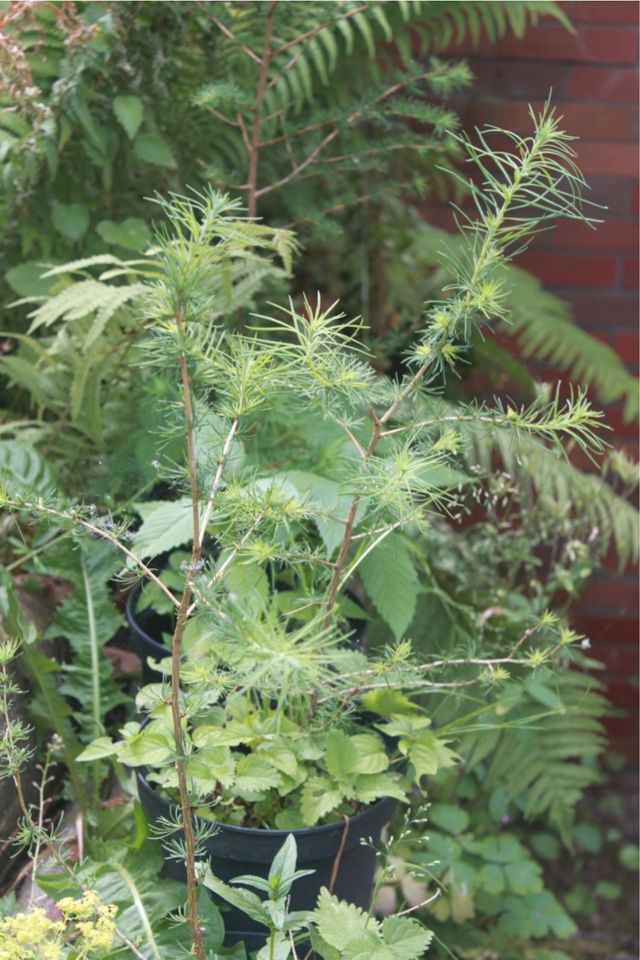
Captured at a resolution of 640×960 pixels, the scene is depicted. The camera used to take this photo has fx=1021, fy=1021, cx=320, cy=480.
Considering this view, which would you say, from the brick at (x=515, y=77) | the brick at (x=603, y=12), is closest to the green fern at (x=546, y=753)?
the brick at (x=515, y=77)

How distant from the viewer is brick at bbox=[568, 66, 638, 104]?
109 inches

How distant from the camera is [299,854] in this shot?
4.00 ft

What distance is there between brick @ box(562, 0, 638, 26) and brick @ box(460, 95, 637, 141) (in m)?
0.21

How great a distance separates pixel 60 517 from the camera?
102 cm

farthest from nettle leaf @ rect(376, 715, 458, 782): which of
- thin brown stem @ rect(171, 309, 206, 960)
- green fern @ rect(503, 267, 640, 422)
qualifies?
green fern @ rect(503, 267, 640, 422)

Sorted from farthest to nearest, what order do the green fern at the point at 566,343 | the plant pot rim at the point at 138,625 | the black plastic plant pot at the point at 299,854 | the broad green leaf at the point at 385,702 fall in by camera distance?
the green fern at the point at 566,343
the plant pot rim at the point at 138,625
the broad green leaf at the point at 385,702
the black plastic plant pot at the point at 299,854

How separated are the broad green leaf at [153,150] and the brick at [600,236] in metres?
1.42

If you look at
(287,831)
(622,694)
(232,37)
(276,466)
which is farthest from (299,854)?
(622,694)

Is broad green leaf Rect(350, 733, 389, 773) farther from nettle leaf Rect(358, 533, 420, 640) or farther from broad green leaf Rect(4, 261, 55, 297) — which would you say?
broad green leaf Rect(4, 261, 55, 297)

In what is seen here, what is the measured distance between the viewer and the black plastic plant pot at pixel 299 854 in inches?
47.4

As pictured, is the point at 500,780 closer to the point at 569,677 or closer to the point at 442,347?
the point at 569,677

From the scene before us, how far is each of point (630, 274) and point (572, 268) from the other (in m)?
0.16

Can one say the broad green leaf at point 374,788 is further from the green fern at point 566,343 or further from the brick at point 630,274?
the brick at point 630,274

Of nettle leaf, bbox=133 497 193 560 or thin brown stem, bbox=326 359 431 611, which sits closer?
thin brown stem, bbox=326 359 431 611
